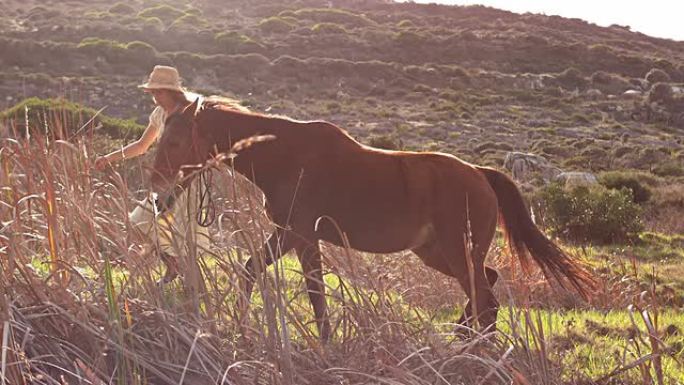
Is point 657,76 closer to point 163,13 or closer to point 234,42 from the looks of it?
point 234,42

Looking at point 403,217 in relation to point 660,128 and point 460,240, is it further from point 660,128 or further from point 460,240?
point 660,128

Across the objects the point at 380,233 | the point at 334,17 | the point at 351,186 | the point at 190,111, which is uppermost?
the point at 190,111

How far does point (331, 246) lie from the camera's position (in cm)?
425

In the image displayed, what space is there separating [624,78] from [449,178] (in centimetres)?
4331

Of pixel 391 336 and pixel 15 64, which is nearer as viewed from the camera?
pixel 391 336

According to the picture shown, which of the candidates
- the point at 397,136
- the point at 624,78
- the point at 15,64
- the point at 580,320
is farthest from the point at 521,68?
the point at 580,320

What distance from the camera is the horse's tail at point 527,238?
4594 mm

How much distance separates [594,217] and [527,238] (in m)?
9.63

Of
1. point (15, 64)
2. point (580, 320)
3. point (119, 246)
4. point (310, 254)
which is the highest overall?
point (119, 246)

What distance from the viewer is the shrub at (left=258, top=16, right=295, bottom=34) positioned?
162 ft

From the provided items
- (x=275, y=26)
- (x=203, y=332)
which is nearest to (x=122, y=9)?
(x=275, y=26)

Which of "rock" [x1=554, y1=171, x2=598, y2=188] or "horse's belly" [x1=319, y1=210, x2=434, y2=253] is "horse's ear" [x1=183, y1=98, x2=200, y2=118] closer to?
"horse's belly" [x1=319, y1=210, x2=434, y2=253]

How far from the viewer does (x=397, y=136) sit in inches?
1025

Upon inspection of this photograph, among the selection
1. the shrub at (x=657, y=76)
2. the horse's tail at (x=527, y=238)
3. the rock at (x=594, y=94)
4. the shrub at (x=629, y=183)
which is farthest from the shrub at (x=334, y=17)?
the horse's tail at (x=527, y=238)
